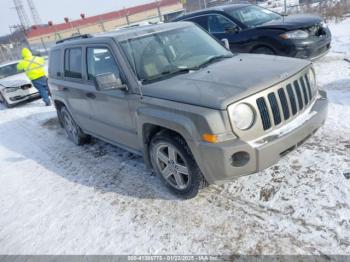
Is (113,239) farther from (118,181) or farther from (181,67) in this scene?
(181,67)

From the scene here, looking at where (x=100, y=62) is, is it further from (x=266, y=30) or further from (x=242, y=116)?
(x=266, y=30)

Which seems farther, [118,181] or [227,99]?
[118,181]

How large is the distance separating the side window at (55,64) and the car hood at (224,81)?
2.76 metres

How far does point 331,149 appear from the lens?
13.0 feet

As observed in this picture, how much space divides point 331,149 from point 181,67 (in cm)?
219

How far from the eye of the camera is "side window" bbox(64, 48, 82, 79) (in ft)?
15.5

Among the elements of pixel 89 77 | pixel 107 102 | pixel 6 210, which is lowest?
pixel 6 210

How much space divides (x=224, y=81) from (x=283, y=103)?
2.03ft

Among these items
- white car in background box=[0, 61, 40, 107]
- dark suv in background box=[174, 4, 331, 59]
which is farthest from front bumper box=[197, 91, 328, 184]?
white car in background box=[0, 61, 40, 107]

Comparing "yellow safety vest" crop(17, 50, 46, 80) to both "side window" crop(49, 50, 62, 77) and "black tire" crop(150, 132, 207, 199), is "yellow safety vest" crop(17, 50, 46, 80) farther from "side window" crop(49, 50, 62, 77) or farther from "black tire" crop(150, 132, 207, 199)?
"black tire" crop(150, 132, 207, 199)

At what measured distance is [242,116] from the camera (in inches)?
113

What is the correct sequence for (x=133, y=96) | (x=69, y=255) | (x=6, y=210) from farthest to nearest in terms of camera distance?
(x=6, y=210) → (x=133, y=96) → (x=69, y=255)

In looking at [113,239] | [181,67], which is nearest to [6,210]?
[113,239]

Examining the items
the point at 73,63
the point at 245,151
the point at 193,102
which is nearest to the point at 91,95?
the point at 73,63
